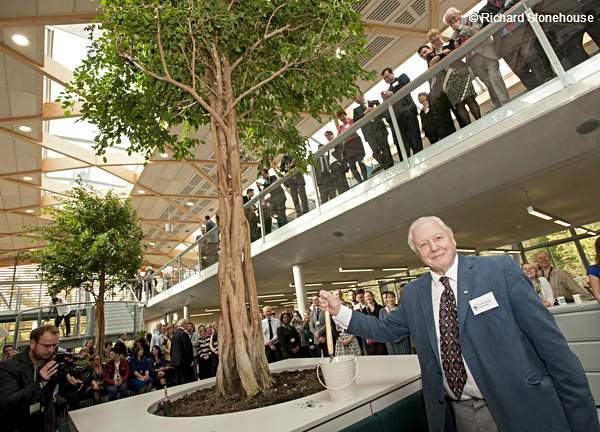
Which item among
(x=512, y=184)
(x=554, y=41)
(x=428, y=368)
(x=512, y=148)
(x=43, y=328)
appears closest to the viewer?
(x=428, y=368)

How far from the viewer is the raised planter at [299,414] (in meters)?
1.72

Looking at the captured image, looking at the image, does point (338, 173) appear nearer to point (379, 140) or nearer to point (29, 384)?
point (379, 140)

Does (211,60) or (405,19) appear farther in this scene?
(405,19)

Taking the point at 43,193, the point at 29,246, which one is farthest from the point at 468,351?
the point at 29,246

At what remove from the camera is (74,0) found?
21.9 ft

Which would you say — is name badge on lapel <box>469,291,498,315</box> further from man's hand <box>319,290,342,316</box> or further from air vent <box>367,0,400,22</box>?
Answer: air vent <box>367,0,400,22</box>

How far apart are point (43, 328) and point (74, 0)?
21.5ft

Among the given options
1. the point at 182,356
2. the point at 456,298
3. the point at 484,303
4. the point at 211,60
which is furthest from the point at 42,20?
the point at 484,303

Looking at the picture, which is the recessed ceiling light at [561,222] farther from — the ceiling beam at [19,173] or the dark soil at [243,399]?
the ceiling beam at [19,173]

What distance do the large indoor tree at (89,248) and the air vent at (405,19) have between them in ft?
28.3

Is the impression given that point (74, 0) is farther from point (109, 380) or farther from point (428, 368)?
point (428, 368)

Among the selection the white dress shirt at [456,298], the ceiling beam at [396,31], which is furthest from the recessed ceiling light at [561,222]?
the white dress shirt at [456,298]

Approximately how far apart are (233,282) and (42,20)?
24.4ft

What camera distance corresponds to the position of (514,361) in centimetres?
137
